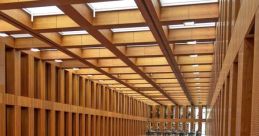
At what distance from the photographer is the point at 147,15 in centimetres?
1022

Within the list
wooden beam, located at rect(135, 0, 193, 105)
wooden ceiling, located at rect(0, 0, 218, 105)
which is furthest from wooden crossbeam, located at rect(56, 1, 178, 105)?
wooden beam, located at rect(135, 0, 193, 105)

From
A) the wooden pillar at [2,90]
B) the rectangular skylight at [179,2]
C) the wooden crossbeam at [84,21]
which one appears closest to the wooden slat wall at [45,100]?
the wooden pillar at [2,90]

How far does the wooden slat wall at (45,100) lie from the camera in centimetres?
1442

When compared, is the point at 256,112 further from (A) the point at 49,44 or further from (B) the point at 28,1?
(A) the point at 49,44

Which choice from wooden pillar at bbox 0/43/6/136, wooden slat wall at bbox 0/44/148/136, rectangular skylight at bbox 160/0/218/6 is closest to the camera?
rectangular skylight at bbox 160/0/218/6

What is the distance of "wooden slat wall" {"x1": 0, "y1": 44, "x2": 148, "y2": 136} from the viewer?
14422 millimetres

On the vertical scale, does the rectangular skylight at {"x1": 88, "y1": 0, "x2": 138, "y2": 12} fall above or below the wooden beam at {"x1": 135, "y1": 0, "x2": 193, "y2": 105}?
above

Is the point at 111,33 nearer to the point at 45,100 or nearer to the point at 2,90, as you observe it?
the point at 2,90

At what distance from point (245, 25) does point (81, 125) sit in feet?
66.5

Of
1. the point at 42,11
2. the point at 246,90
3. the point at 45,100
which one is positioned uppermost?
the point at 42,11

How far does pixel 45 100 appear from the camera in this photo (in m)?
17.5

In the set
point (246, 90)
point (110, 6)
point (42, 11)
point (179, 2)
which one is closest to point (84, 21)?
point (110, 6)

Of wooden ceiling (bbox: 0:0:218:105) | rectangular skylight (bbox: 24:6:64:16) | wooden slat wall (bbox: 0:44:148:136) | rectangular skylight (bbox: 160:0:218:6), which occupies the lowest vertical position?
wooden slat wall (bbox: 0:44:148:136)

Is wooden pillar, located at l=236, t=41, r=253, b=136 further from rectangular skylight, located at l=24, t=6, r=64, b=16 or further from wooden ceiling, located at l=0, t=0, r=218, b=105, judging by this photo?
rectangular skylight, located at l=24, t=6, r=64, b=16
